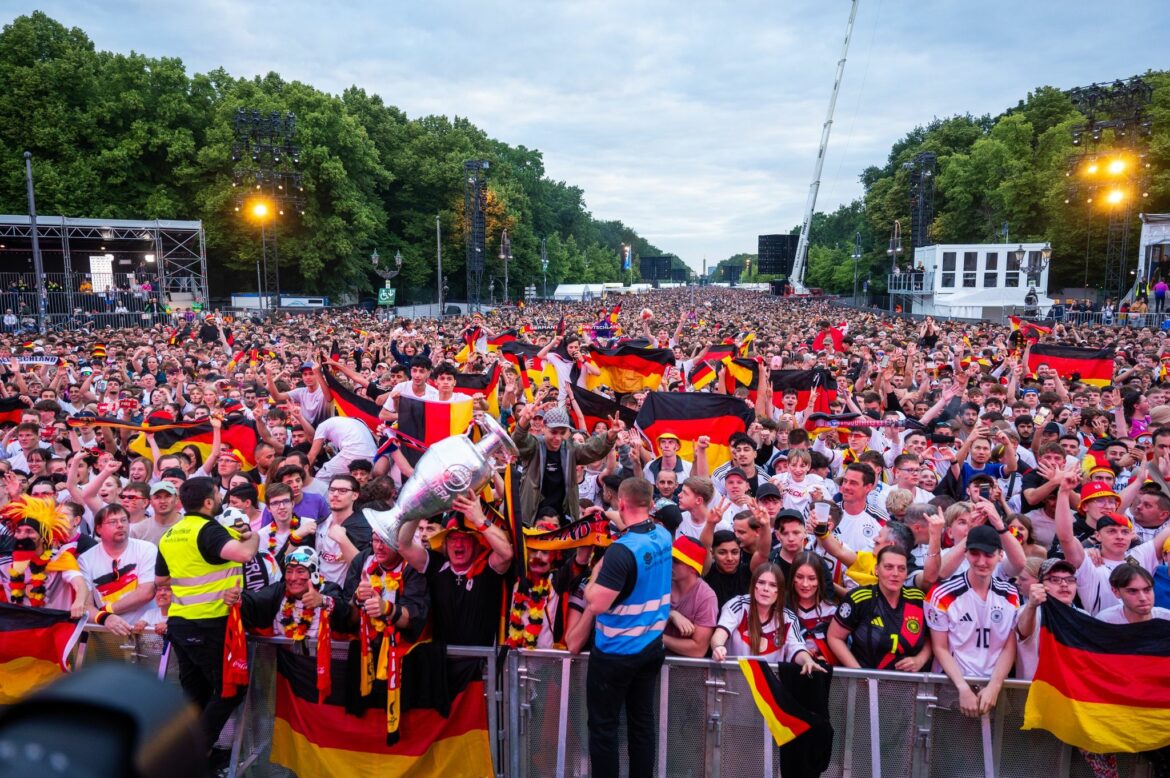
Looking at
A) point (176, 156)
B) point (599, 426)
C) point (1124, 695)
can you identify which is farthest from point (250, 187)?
point (1124, 695)

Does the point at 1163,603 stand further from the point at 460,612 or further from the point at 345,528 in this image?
the point at 345,528

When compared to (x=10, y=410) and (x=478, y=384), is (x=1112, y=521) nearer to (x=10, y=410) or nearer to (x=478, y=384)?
(x=478, y=384)

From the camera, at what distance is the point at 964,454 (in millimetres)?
7730

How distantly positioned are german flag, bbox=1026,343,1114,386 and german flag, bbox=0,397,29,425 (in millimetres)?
15091

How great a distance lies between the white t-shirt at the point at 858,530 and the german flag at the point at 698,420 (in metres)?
2.78

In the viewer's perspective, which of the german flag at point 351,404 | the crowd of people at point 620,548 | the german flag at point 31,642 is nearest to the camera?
the crowd of people at point 620,548

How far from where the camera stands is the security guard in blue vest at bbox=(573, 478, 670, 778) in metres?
4.27

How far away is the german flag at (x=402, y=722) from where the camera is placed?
4781mm

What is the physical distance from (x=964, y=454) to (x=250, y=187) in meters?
41.5

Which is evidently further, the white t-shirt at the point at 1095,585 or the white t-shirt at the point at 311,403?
the white t-shirt at the point at 311,403

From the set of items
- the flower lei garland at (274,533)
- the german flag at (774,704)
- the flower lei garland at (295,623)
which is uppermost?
the flower lei garland at (274,533)

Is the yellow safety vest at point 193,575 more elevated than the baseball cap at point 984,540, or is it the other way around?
the baseball cap at point 984,540

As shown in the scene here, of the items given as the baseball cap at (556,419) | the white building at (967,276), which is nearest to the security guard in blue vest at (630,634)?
the baseball cap at (556,419)

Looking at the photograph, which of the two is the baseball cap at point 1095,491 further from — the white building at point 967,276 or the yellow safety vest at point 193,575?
the white building at point 967,276
